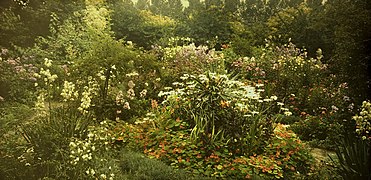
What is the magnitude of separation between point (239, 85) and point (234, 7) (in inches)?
114

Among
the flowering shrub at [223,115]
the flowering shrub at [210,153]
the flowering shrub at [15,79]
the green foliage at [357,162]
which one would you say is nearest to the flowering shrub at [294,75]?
the flowering shrub at [223,115]

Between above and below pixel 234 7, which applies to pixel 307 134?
below

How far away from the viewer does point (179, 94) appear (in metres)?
3.88

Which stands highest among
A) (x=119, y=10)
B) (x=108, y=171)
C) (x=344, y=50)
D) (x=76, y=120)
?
(x=119, y=10)

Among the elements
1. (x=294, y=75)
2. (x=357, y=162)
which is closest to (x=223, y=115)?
(x=357, y=162)

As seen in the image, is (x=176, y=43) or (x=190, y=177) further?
(x=176, y=43)

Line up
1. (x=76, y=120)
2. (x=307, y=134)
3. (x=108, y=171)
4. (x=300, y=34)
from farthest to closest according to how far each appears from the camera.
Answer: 1. (x=300, y=34)
2. (x=307, y=134)
3. (x=76, y=120)
4. (x=108, y=171)

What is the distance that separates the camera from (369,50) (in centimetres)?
344

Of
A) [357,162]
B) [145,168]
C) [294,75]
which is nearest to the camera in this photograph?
[357,162]

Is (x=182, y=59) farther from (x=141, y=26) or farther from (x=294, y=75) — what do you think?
(x=294, y=75)

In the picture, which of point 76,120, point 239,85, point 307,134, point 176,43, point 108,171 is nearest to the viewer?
point 108,171

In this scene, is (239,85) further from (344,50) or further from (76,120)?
(76,120)

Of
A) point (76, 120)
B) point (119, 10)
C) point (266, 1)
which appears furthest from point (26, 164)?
point (266, 1)

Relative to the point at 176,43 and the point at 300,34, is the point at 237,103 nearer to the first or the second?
the point at 176,43
